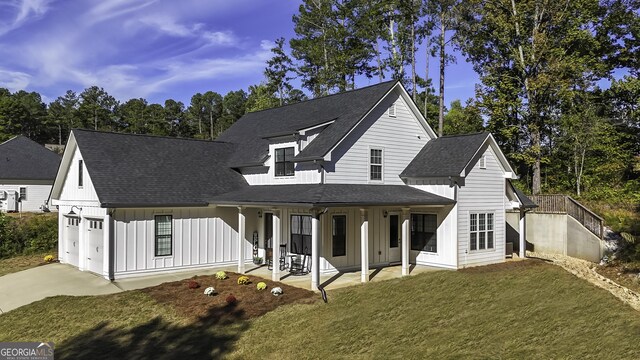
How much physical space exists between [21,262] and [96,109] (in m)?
72.4

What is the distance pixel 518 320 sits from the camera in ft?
39.6

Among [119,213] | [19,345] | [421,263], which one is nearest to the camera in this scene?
[19,345]

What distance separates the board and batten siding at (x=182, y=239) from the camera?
1764 cm

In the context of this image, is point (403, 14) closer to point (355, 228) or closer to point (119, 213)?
point (355, 228)

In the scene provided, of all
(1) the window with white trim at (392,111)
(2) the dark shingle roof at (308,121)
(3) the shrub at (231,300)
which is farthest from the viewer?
(1) the window with white trim at (392,111)

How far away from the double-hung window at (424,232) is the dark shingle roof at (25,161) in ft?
105

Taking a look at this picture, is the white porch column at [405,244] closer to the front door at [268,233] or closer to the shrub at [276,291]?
the shrub at [276,291]

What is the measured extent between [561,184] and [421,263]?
2158 cm

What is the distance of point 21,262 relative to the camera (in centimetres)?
2225

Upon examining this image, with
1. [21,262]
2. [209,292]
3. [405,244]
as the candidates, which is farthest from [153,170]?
[405,244]

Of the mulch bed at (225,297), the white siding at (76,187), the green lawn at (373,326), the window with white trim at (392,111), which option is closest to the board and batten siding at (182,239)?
the white siding at (76,187)

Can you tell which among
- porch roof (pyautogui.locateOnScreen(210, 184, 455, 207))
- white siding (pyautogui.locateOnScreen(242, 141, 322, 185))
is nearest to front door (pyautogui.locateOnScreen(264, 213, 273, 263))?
porch roof (pyautogui.locateOnScreen(210, 184, 455, 207))

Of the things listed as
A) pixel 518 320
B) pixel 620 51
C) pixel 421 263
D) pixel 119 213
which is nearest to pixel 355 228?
pixel 421 263

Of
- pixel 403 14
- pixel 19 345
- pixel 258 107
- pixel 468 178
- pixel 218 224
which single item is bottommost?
pixel 19 345
